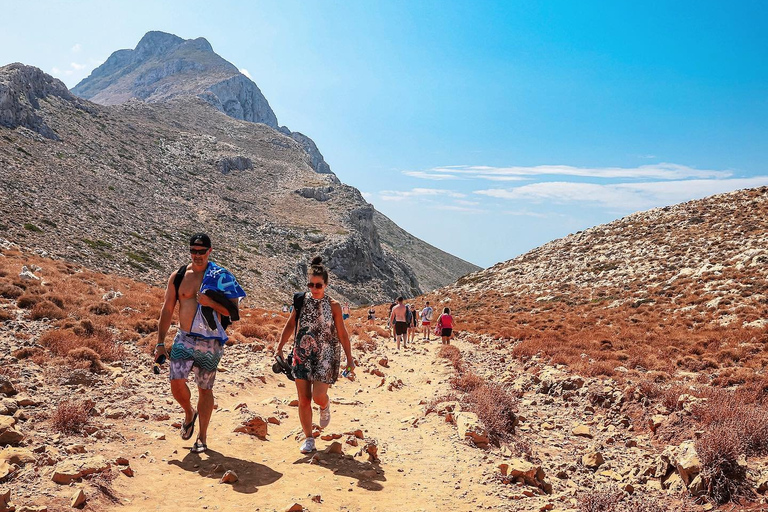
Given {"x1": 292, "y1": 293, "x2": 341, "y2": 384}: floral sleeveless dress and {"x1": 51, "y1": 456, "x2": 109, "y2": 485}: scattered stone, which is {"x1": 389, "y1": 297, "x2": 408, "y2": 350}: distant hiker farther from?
{"x1": 51, "y1": 456, "x2": 109, "y2": 485}: scattered stone

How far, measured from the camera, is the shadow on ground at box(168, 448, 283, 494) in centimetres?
511

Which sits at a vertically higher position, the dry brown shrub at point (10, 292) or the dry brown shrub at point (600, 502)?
the dry brown shrub at point (10, 292)

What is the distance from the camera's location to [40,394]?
270 inches

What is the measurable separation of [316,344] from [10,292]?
12443 mm

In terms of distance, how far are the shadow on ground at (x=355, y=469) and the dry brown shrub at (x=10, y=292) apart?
482 inches

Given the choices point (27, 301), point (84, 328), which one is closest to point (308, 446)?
point (84, 328)

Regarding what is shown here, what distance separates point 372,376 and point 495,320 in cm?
1510

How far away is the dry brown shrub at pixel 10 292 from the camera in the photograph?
1289 cm

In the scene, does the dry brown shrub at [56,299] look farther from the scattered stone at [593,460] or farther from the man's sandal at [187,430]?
the scattered stone at [593,460]

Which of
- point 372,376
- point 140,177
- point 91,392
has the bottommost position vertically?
point 372,376

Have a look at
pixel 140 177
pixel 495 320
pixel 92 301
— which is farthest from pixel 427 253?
pixel 92 301

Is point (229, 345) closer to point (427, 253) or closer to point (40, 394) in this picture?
point (40, 394)

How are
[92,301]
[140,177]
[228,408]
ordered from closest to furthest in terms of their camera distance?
[228,408] → [92,301] → [140,177]

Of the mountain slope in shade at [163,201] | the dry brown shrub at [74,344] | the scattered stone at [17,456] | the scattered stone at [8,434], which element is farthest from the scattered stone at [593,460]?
the mountain slope in shade at [163,201]
